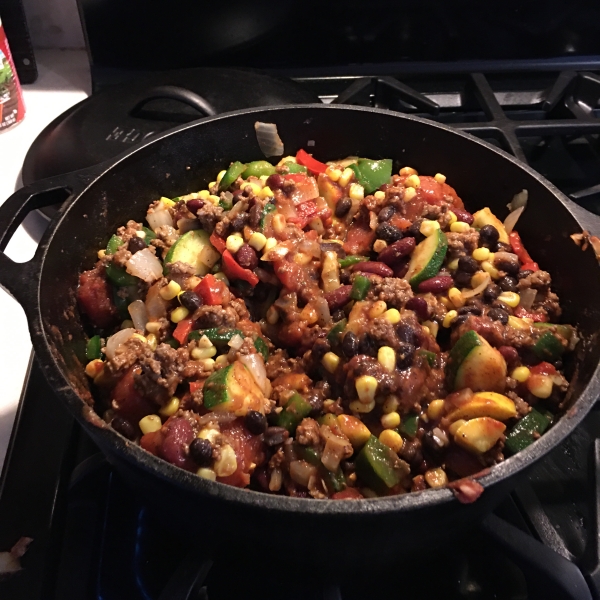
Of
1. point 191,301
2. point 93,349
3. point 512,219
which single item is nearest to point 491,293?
point 512,219

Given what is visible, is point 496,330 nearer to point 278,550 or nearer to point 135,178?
point 278,550

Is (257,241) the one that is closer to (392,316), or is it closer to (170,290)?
(170,290)

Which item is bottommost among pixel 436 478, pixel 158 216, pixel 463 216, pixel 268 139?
pixel 436 478

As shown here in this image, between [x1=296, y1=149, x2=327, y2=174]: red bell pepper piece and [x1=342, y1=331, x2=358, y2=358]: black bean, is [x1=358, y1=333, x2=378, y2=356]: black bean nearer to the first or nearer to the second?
[x1=342, y1=331, x2=358, y2=358]: black bean

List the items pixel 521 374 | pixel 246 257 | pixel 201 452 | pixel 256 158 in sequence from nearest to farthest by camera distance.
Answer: pixel 201 452 → pixel 521 374 → pixel 246 257 → pixel 256 158

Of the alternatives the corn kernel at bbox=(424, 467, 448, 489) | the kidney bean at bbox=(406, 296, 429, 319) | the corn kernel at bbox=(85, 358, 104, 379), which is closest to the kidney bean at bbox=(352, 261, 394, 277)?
the kidney bean at bbox=(406, 296, 429, 319)

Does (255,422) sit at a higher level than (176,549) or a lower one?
higher

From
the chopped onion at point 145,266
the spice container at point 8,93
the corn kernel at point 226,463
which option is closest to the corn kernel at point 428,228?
the chopped onion at point 145,266
